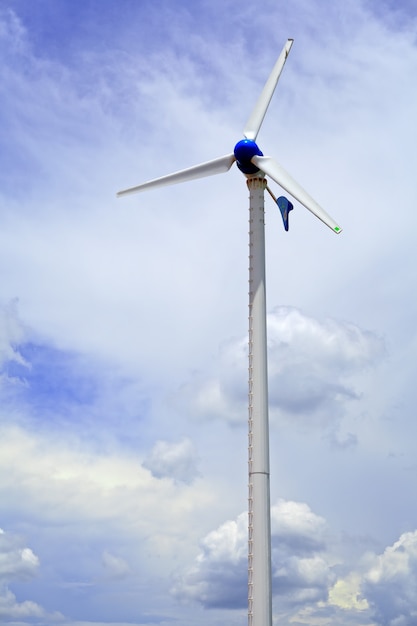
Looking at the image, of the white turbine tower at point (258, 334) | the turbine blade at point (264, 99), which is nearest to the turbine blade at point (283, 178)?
the white turbine tower at point (258, 334)

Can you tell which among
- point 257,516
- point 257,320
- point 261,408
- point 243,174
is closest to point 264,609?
point 257,516

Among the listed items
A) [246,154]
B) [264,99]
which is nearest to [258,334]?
[246,154]

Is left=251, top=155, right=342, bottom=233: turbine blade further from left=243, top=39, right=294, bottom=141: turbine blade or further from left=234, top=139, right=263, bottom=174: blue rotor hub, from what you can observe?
left=243, top=39, right=294, bottom=141: turbine blade

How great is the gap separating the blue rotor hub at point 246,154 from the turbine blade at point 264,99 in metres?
3.93

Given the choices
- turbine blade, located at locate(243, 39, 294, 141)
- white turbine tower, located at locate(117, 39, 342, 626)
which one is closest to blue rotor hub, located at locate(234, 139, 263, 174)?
white turbine tower, located at locate(117, 39, 342, 626)

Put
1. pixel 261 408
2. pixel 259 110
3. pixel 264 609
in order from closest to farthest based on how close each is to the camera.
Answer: pixel 264 609, pixel 261 408, pixel 259 110

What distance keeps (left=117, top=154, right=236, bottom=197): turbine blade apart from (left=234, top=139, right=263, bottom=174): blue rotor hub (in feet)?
7.96

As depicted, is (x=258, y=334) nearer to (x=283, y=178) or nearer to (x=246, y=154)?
(x=283, y=178)

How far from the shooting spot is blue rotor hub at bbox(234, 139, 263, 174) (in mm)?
68438

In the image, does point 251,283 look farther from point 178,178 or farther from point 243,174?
point 178,178

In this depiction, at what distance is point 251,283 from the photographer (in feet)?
223

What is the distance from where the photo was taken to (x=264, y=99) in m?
77.2

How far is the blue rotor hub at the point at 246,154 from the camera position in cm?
6844

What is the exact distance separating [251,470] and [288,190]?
2364 centimetres
